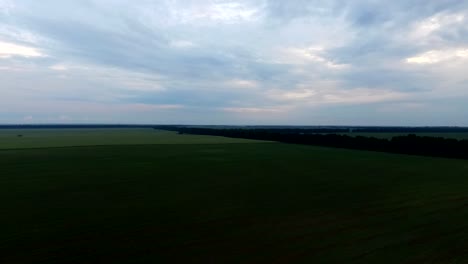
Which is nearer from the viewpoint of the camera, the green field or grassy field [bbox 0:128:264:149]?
the green field

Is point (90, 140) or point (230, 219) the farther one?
point (90, 140)

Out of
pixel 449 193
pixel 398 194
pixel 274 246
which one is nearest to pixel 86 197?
pixel 274 246

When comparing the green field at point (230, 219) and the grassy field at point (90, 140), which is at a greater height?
the grassy field at point (90, 140)

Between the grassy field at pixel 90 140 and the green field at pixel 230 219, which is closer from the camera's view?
the green field at pixel 230 219

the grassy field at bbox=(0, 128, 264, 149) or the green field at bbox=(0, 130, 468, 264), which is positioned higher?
the grassy field at bbox=(0, 128, 264, 149)

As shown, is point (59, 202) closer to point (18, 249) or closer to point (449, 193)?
point (18, 249)

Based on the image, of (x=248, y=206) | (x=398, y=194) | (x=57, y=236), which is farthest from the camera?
(x=398, y=194)

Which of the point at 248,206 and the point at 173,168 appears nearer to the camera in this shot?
the point at 248,206

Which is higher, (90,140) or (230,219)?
(90,140)
